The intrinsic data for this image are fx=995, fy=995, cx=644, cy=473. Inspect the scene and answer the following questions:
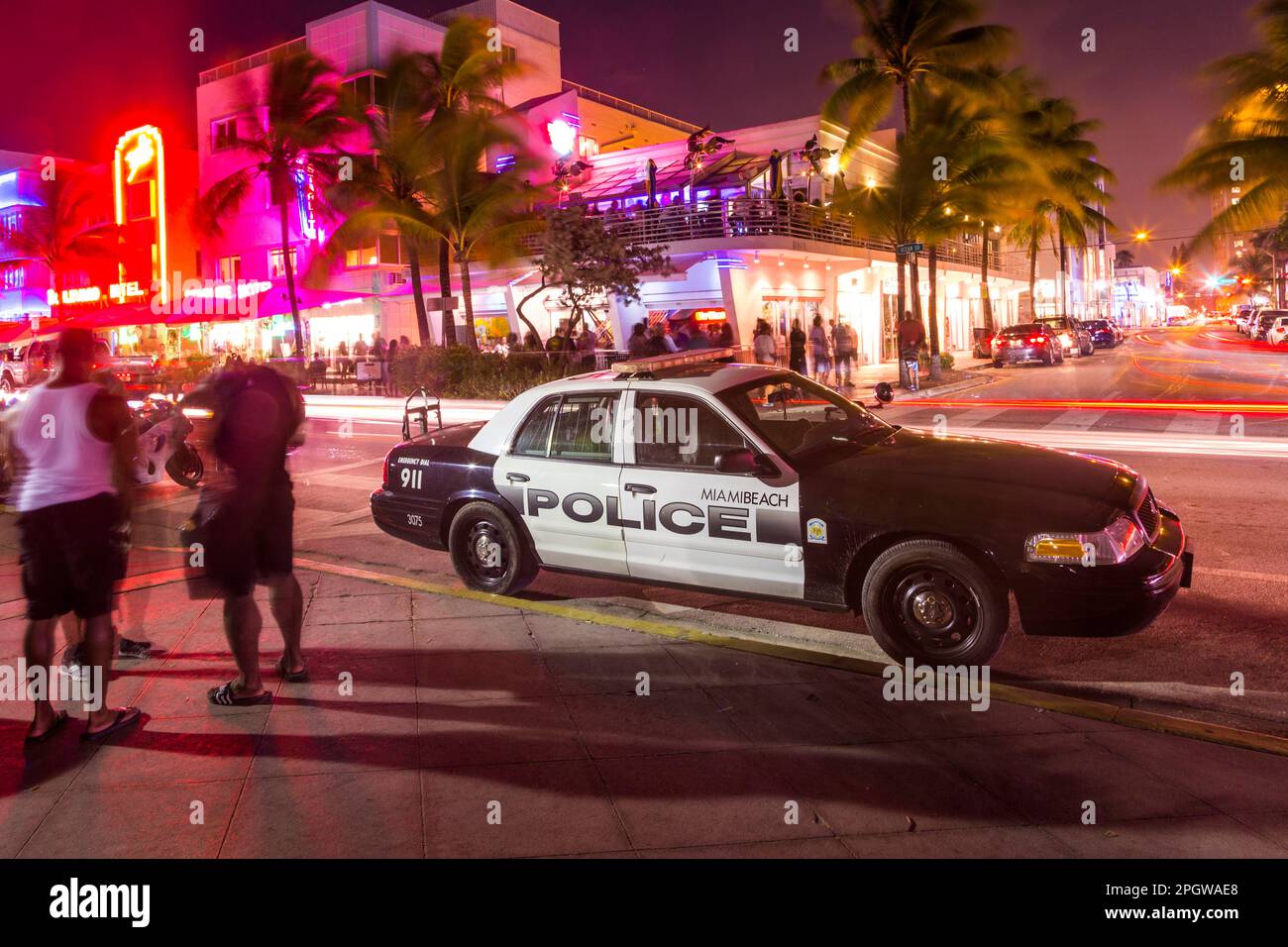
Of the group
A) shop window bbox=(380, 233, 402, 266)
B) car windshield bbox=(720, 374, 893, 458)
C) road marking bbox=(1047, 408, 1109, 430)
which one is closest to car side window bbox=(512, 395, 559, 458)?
car windshield bbox=(720, 374, 893, 458)

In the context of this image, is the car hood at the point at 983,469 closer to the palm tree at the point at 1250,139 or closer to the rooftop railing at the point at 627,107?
the palm tree at the point at 1250,139

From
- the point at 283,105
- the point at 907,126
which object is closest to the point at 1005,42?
the point at 907,126

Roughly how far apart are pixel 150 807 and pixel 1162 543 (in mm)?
4802

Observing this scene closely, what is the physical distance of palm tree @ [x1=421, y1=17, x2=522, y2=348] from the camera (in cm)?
2703

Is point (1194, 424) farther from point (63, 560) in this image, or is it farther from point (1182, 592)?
point (63, 560)

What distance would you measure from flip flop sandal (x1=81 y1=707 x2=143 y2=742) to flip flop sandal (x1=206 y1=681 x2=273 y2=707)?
0.34 metres

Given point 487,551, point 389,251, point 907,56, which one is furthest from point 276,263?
point 487,551

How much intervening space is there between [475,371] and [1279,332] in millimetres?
36676

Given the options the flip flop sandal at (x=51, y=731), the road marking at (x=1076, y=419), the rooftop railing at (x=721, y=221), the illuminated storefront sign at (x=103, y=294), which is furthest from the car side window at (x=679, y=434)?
the illuminated storefront sign at (x=103, y=294)

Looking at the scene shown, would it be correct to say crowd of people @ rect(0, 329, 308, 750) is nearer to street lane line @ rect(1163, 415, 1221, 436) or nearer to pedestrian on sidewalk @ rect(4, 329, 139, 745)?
pedestrian on sidewalk @ rect(4, 329, 139, 745)

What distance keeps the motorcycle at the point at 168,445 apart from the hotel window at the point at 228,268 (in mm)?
34509

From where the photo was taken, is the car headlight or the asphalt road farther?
the asphalt road

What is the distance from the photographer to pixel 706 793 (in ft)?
12.6
